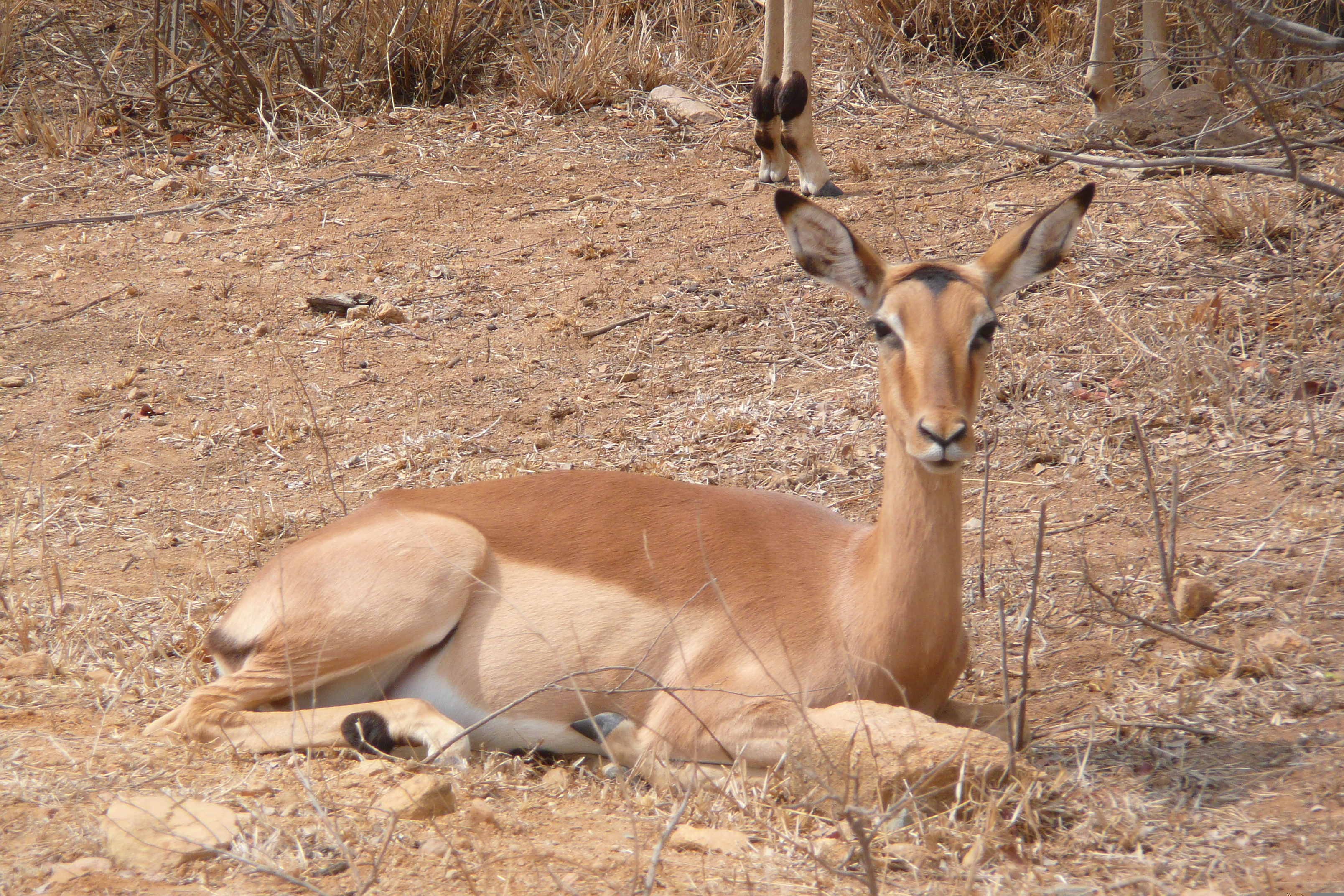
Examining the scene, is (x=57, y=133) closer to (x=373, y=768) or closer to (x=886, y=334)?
(x=373, y=768)

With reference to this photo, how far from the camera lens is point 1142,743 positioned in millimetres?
3268

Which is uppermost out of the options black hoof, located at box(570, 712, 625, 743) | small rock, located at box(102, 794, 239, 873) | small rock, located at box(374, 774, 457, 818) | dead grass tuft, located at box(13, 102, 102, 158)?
dead grass tuft, located at box(13, 102, 102, 158)

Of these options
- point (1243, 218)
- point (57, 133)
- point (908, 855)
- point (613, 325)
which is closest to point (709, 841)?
point (908, 855)

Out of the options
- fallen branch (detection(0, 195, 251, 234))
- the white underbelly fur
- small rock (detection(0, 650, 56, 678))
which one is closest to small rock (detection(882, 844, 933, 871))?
the white underbelly fur

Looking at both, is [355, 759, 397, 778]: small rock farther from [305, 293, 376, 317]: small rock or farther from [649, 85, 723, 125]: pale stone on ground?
[649, 85, 723, 125]: pale stone on ground

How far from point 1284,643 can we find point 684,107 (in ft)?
21.3

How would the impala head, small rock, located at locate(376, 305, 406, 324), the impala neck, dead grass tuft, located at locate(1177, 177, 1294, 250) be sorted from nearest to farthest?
the impala head < the impala neck < dead grass tuft, located at locate(1177, 177, 1294, 250) < small rock, located at locate(376, 305, 406, 324)

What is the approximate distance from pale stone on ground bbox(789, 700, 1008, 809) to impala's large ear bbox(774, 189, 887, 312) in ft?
3.93

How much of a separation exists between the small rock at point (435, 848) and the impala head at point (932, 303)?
56.1 inches

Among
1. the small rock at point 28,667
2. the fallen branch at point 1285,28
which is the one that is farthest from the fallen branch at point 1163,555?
the small rock at point 28,667

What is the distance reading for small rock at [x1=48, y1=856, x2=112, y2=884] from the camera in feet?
8.42

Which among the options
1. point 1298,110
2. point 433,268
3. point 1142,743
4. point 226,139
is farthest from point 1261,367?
point 226,139

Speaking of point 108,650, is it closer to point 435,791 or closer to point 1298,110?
point 435,791

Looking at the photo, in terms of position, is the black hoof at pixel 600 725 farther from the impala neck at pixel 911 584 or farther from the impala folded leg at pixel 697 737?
the impala neck at pixel 911 584
